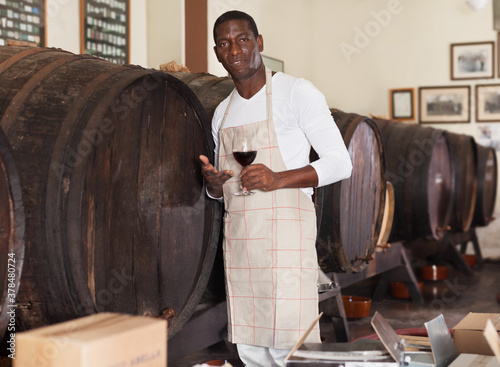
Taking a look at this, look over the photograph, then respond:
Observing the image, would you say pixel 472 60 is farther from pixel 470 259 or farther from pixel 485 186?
A: pixel 470 259

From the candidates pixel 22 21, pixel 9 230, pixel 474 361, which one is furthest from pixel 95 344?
pixel 22 21

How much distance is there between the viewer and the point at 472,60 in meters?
7.32

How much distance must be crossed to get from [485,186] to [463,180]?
1044 millimetres

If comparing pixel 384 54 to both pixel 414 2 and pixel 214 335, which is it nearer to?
pixel 414 2

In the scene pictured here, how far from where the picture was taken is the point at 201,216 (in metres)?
2.34

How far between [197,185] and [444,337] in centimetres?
110

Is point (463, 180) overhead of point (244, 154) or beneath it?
beneath

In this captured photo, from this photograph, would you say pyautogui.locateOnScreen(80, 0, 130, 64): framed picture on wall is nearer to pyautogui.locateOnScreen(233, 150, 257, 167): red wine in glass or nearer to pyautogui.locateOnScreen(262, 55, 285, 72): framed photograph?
pyautogui.locateOnScreen(262, 55, 285, 72): framed photograph

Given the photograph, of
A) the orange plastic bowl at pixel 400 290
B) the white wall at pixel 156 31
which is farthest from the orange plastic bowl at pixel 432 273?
the white wall at pixel 156 31

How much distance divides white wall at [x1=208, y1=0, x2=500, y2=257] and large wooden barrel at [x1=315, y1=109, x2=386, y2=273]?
142 inches

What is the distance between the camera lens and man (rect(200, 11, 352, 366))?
6.66 ft

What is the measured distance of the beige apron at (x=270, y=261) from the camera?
2033 millimetres

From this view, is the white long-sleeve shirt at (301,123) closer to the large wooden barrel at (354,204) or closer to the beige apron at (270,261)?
the beige apron at (270,261)

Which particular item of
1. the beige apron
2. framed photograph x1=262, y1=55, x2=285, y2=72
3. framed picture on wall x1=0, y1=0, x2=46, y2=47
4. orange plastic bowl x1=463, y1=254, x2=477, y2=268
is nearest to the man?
the beige apron
